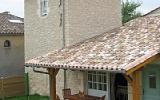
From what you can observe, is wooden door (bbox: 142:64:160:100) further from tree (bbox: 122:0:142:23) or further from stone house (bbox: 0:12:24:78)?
tree (bbox: 122:0:142:23)

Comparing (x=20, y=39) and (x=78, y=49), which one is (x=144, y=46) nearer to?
(x=78, y=49)

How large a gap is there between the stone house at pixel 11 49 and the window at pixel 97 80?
10.8m

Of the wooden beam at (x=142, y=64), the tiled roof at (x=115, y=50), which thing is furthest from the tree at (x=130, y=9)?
the wooden beam at (x=142, y=64)

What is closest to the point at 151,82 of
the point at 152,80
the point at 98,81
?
the point at 152,80

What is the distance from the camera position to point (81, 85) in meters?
17.4

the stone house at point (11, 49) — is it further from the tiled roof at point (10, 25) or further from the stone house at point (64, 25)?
the stone house at point (64, 25)

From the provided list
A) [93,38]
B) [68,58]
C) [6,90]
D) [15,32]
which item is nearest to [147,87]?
[68,58]

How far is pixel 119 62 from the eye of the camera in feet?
40.5

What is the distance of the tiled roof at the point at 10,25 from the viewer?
26763mm

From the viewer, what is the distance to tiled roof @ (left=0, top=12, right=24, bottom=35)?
26.8 metres

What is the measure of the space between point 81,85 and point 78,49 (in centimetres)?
188

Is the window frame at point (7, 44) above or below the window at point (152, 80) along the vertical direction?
above

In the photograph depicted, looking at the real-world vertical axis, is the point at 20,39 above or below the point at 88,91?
above

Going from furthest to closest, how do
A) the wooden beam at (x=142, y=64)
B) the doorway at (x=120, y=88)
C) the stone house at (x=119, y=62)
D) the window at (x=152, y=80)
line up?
1. the doorway at (x=120, y=88)
2. the window at (x=152, y=80)
3. the stone house at (x=119, y=62)
4. the wooden beam at (x=142, y=64)
